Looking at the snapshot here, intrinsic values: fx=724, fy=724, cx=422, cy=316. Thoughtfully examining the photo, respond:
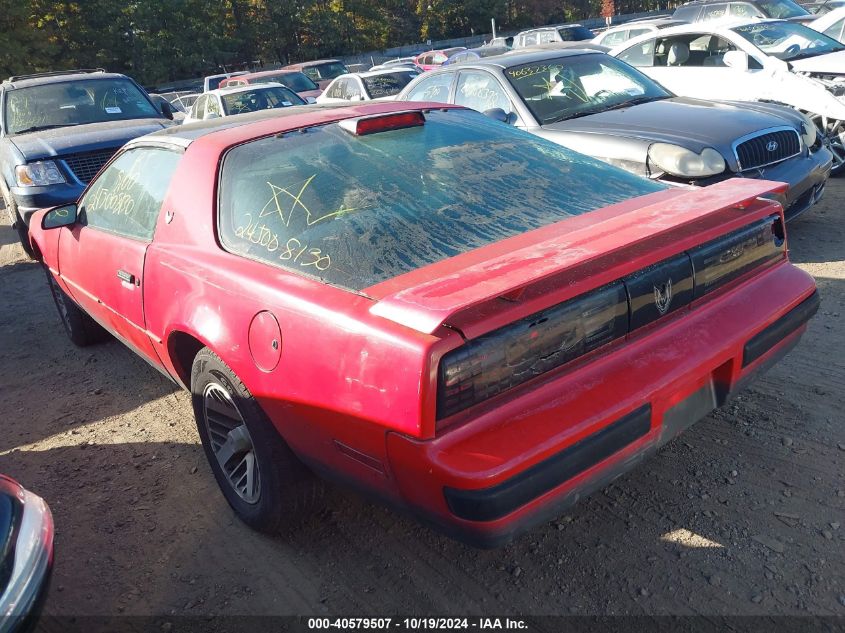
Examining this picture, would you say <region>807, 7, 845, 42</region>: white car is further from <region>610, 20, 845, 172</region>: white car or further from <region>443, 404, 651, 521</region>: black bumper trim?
<region>443, 404, 651, 521</region>: black bumper trim

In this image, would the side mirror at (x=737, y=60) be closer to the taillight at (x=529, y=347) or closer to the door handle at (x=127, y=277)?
the taillight at (x=529, y=347)

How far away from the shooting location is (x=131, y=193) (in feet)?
11.8

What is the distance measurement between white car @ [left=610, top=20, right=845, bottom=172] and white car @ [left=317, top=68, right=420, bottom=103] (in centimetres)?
524

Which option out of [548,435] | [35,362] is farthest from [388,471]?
[35,362]

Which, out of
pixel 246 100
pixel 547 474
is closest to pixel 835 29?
pixel 246 100

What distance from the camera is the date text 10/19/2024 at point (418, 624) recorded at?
7.64 ft

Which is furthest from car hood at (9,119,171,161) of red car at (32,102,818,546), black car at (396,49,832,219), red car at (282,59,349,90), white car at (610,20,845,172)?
red car at (282,59,349,90)

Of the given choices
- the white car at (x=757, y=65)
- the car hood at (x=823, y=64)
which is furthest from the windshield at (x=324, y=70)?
the car hood at (x=823, y=64)

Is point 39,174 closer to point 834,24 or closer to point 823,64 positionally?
point 823,64

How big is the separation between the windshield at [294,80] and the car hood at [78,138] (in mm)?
8344

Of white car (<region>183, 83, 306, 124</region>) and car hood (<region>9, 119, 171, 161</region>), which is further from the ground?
car hood (<region>9, 119, 171, 161</region>)

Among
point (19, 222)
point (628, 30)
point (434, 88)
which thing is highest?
point (628, 30)

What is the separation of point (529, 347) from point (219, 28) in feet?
157

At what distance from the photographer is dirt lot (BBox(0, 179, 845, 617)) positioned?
7.87 ft
